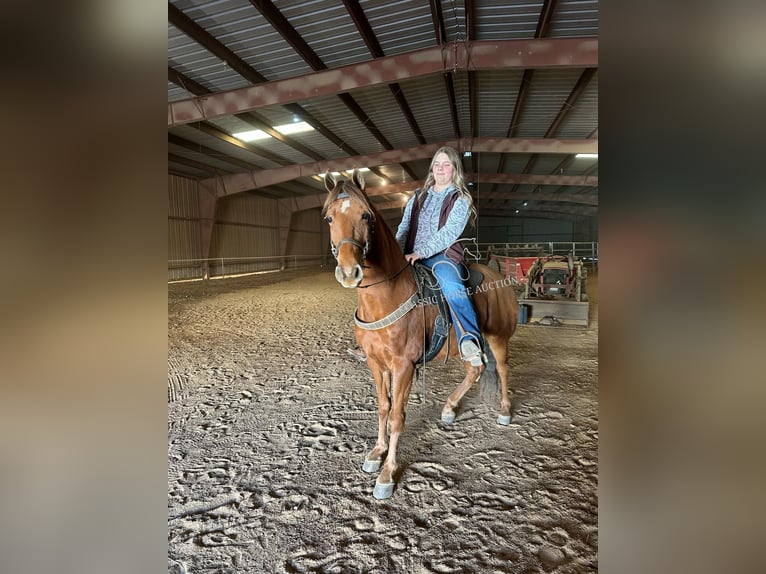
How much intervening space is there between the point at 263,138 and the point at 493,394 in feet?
33.8

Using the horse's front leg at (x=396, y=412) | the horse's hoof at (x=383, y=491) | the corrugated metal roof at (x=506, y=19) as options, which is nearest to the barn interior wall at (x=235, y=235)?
the corrugated metal roof at (x=506, y=19)

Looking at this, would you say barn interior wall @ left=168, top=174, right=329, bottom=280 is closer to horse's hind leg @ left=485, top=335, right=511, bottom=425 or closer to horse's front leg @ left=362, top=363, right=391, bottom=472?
horse's front leg @ left=362, top=363, right=391, bottom=472

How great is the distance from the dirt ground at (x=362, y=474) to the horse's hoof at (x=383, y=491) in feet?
0.18

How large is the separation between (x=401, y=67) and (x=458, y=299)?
5.70 meters

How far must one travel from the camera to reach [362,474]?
245 centimetres

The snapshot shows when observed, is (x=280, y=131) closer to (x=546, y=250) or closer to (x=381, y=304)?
(x=546, y=250)

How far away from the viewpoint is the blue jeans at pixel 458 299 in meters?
2.57

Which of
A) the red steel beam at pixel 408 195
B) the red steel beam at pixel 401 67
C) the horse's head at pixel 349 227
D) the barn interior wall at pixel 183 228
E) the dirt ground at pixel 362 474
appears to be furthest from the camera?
the red steel beam at pixel 408 195

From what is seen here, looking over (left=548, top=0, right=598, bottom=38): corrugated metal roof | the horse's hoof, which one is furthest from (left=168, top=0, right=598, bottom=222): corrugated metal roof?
the horse's hoof

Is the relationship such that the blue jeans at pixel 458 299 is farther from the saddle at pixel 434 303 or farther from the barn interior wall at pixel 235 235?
the barn interior wall at pixel 235 235

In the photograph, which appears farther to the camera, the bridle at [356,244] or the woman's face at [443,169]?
the woman's face at [443,169]

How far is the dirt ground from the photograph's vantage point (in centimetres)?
182

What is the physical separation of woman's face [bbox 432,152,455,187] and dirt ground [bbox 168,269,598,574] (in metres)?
1.41
